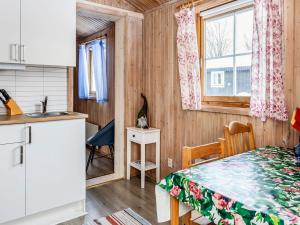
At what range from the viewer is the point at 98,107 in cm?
489

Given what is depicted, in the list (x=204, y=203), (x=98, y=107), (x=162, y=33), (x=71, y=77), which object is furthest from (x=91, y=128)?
(x=204, y=203)

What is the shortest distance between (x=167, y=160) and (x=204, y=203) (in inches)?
81.8

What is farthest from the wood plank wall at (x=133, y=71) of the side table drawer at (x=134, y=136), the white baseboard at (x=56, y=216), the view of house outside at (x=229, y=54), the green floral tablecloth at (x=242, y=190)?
the green floral tablecloth at (x=242, y=190)

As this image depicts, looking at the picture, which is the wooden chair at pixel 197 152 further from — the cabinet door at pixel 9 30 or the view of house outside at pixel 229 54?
the cabinet door at pixel 9 30

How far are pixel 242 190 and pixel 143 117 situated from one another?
7.50 ft

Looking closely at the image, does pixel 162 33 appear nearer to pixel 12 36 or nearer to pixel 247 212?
pixel 12 36

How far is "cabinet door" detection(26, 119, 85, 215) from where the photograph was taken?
7.09 ft

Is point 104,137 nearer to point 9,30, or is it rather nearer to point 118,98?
point 118,98

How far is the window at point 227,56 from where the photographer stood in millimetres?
2389

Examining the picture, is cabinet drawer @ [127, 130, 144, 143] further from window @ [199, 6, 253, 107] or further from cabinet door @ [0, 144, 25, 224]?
cabinet door @ [0, 144, 25, 224]

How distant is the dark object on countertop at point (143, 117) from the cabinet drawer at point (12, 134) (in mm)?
1512

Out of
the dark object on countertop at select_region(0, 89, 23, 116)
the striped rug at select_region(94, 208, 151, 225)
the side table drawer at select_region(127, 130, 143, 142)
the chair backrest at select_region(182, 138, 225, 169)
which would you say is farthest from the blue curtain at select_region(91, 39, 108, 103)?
the chair backrest at select_region(182, 138, 225, 169)

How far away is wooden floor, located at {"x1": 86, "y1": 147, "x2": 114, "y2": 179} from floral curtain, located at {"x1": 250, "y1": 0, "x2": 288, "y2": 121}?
7.77 ft

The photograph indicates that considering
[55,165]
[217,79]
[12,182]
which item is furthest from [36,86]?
[217,79]
